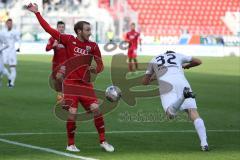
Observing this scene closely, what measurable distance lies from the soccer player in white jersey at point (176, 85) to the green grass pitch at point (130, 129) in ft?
1.71

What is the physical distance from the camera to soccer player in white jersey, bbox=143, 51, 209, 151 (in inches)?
451

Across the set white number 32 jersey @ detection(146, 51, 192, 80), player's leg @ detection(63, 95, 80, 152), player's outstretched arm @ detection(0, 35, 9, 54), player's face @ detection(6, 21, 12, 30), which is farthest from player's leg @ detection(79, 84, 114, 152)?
player's face @ detection(6, 21, 12, 30)

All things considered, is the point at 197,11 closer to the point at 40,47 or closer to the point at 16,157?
the point at 40,47

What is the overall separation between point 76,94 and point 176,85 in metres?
1.74

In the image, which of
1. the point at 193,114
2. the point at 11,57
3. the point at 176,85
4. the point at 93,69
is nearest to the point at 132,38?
the point at 11,57

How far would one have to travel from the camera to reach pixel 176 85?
38.7 feet

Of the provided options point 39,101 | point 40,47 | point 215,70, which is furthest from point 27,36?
point 39,101

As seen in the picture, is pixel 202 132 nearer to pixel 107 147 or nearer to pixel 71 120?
pixel 107 147

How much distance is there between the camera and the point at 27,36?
58812 millimetres

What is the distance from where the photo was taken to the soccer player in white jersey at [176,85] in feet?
37.6

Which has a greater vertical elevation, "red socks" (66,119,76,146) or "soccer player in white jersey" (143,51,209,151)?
"soccer player in white jersey" (143,51,209,151)

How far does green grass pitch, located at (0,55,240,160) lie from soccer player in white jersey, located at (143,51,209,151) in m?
0.52

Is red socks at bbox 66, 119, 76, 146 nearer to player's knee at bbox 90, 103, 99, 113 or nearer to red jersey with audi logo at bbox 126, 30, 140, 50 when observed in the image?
player's knee at bbox 90, 103, 99, 113

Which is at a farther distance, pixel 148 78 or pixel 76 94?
pixel 148 78
